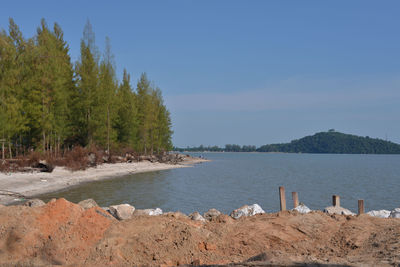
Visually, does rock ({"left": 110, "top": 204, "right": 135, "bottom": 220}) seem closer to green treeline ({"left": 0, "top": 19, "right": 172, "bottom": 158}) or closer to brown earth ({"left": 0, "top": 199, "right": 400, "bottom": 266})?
brown earth ({"left": 0, "top": 199, "right": 400, "bottom": 266})

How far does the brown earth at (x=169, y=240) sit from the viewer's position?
24.1 feet

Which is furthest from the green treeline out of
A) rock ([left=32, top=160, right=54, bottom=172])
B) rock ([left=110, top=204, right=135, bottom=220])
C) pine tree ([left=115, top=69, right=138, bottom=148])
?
rock ([left=110, top=204, right=135, bottom=220])

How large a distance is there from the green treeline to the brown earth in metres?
24.0

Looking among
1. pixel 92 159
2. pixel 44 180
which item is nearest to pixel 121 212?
pixel 44 180

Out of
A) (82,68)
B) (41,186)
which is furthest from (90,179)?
(82,68)

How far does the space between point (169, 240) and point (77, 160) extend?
97.1ft

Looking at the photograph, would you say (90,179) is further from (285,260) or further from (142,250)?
(285,260)

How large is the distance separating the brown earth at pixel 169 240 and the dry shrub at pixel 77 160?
980 inches

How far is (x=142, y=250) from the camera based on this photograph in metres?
7.64

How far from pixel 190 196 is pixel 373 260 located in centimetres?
1784

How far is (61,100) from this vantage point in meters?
36.0

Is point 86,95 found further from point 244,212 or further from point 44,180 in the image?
point 244,212

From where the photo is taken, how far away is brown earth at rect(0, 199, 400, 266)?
7359mm

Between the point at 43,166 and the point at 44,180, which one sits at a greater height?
the point at 43,166
